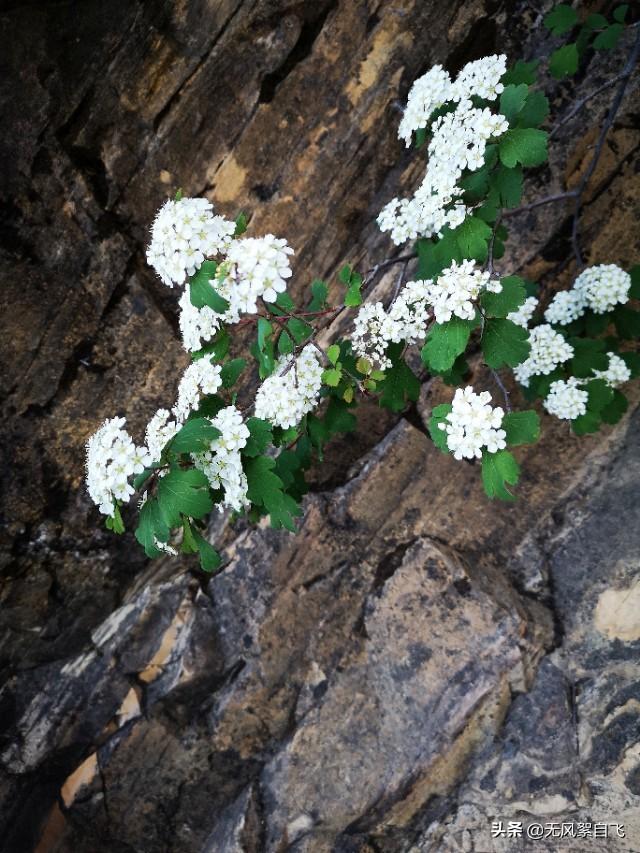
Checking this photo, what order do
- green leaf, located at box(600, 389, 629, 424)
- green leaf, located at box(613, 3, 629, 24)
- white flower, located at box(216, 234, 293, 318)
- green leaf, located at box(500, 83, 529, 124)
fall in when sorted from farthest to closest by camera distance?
1. green leaf, located at box(600, 389, 629, 424)
2. green leaf, located at box(613, 3, 629, 24)
3. green leaf, located at box(500, 83, 529, 124)
4. white flower, located at box(216, 234, 293, 318)

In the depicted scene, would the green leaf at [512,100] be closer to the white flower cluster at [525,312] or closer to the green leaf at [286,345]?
the white flower cluster at [525,312]

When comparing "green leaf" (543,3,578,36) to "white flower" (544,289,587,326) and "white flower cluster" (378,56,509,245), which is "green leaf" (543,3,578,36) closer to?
"white flower cluster" (378,56,509,245)

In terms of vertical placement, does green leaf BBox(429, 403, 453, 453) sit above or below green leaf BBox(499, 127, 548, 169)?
below

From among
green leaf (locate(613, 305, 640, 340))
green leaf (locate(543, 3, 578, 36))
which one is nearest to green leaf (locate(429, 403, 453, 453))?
green leaf (locate(613, 305, 640, 340))

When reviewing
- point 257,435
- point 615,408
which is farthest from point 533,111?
point 257,435

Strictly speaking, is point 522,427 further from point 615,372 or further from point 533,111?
point 533,111

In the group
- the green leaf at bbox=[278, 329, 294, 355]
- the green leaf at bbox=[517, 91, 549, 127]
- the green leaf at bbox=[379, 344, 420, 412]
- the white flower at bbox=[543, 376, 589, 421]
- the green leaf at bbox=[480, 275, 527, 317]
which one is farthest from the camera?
the white flower at bbox=[543, 376, 589, 421]

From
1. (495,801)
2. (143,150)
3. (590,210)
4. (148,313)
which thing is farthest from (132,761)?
(590,210)

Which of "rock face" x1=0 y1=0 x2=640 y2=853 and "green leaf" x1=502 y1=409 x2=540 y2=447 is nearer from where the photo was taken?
"green leaf" x1=502 y1=409 x2=540 y2=447
